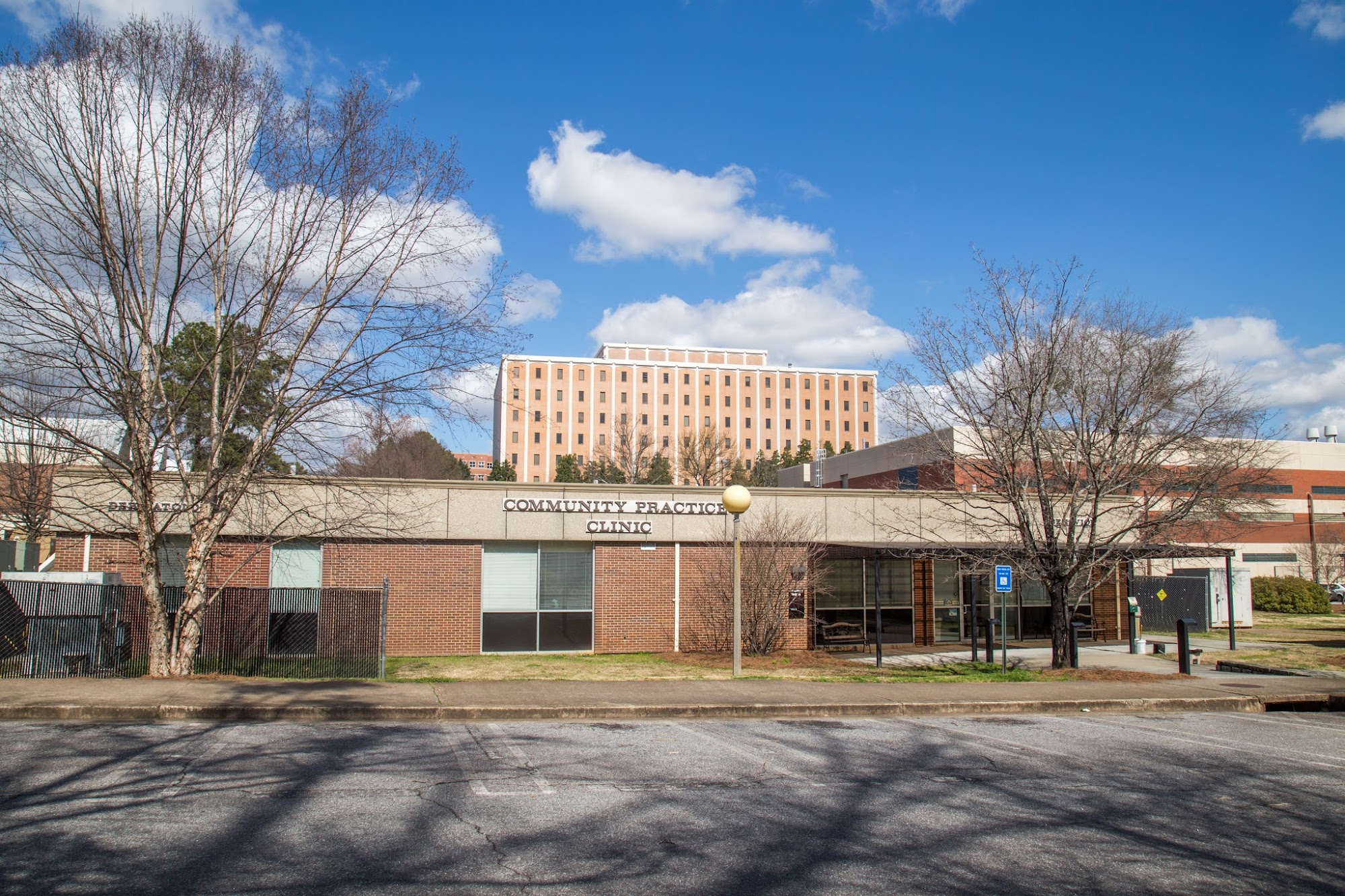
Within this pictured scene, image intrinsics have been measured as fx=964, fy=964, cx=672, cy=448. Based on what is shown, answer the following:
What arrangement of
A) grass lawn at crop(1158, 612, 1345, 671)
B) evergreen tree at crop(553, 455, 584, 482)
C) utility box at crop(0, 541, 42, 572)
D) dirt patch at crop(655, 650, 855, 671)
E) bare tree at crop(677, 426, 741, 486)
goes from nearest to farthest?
dirt patch at crop(655, 650, 855, 671) → grass lawn at crop(1158, 612, 1345, 671) → utility box at crop(0, 541, 42, 572) → bare tree at crop(677, 426, 741, 486) → evergreen tree at crop(553, 455, 584, 482)

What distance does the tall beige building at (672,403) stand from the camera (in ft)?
371

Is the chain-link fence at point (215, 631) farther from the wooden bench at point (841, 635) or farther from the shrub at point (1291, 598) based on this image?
the shrub at point (1291, 598)

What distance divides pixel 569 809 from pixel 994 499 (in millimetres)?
15109

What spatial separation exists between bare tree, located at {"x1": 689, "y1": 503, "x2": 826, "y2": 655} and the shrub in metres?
32.7

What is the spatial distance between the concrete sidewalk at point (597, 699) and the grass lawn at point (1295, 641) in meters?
5.30

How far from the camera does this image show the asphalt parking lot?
18.8ft

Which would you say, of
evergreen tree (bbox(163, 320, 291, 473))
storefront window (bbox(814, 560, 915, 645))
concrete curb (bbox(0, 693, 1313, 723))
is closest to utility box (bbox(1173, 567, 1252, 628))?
storefront window (bbox(814, 560, 915, 645))

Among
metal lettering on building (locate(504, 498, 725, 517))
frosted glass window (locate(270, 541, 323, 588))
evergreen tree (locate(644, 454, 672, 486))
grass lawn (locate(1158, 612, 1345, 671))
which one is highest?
evergreen tree (locate(644, 454, 672, 486))

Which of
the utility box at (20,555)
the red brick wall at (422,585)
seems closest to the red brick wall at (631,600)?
the red brick wall at (422,585)

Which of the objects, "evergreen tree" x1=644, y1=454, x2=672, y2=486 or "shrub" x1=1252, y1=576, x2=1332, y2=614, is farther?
"evergreen tree" x1=644, y1=454, x2=672, y2=486

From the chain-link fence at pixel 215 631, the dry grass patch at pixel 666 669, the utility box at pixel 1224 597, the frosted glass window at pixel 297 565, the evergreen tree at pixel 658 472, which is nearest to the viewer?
the chain-link fence at pixel 215 631

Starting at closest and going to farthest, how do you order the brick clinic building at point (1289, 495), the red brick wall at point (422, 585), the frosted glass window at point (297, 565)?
1. the frosted glass window at point (297, 565)
2. the red brick wall at point (422, 585)
3. the brick clinic building at point (1289, 495)

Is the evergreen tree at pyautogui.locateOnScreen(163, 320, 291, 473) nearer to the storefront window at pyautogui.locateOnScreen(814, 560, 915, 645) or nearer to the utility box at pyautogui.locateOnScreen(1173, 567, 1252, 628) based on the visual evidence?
the storefront window at pyautogui.locateOnScreen(814, 560, 915, 645)

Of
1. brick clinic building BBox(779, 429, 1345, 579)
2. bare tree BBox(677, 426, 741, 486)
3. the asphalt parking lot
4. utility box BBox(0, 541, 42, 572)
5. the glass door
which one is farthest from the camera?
bare tree BBox(677, 426, 741, 486)
